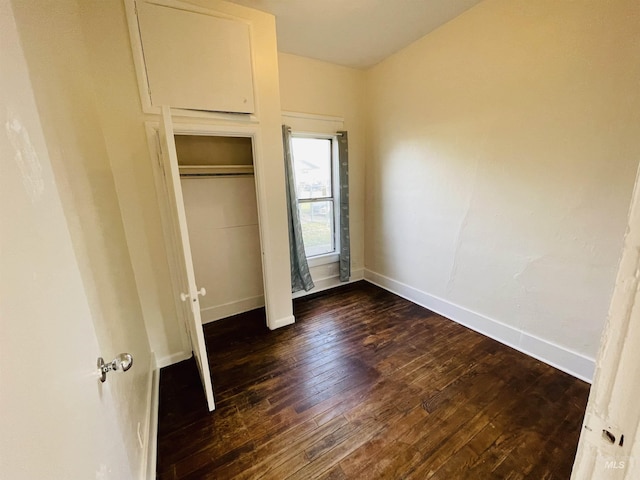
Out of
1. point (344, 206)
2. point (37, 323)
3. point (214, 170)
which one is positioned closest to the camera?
point (37, 323)

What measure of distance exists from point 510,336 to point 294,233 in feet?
7.68

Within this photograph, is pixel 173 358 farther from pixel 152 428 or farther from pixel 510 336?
pixel 510 336

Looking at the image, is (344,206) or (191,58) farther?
(344,206)

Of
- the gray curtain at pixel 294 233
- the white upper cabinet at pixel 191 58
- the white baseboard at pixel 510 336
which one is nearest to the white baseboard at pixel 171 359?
the gray curtain at pixel 294 233

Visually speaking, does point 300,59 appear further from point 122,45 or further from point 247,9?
point 122,45

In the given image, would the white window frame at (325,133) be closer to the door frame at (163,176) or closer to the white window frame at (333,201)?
the white window frame at (333,201)

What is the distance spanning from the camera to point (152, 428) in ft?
5.32

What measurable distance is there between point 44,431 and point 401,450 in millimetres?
1657

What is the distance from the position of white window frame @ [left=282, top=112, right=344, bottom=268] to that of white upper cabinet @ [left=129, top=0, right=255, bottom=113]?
0.85m

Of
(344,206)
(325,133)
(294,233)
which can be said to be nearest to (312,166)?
(325,133)

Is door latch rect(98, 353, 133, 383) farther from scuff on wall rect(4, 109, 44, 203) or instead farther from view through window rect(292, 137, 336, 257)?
view through window rect(292, 137, 336, 257)

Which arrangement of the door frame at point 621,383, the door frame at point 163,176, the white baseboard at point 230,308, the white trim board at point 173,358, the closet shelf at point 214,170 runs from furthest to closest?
the white baseboard at point 230,308 → the closet shelf at point 214,170 → the white trim board at point 173,358 → the door frame at point 163,176 → the door frame at point 621,383

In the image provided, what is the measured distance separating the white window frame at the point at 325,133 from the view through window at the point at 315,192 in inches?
1.9

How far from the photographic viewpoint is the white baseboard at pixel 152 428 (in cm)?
137
